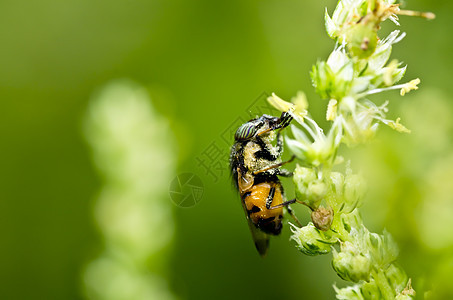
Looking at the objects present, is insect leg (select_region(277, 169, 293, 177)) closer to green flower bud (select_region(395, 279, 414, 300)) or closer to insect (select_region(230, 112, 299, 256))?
insect (select_region(230, 112, 299, 256))

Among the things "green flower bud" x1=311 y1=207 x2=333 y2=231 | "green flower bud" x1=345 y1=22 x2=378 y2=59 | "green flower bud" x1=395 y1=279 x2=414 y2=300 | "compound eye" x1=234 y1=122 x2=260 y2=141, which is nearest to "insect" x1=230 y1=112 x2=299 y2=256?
"compound eye" x1=234 y1=122 x2=260 y2=141

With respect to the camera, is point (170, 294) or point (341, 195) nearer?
point (341, 195)

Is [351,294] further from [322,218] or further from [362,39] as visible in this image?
[362,39]

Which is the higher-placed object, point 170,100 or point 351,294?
point 170,100

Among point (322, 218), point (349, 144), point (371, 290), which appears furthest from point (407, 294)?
point (349, 144)

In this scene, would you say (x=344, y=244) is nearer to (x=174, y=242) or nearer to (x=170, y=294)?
(x=170, y=294)

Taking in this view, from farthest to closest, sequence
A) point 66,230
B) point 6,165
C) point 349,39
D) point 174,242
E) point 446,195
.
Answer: point 6,165 → point 66,230 → point 174,242 → point 349,39 → point 446,195

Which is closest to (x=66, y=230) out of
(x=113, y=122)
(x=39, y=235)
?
(x=39, y=235)
